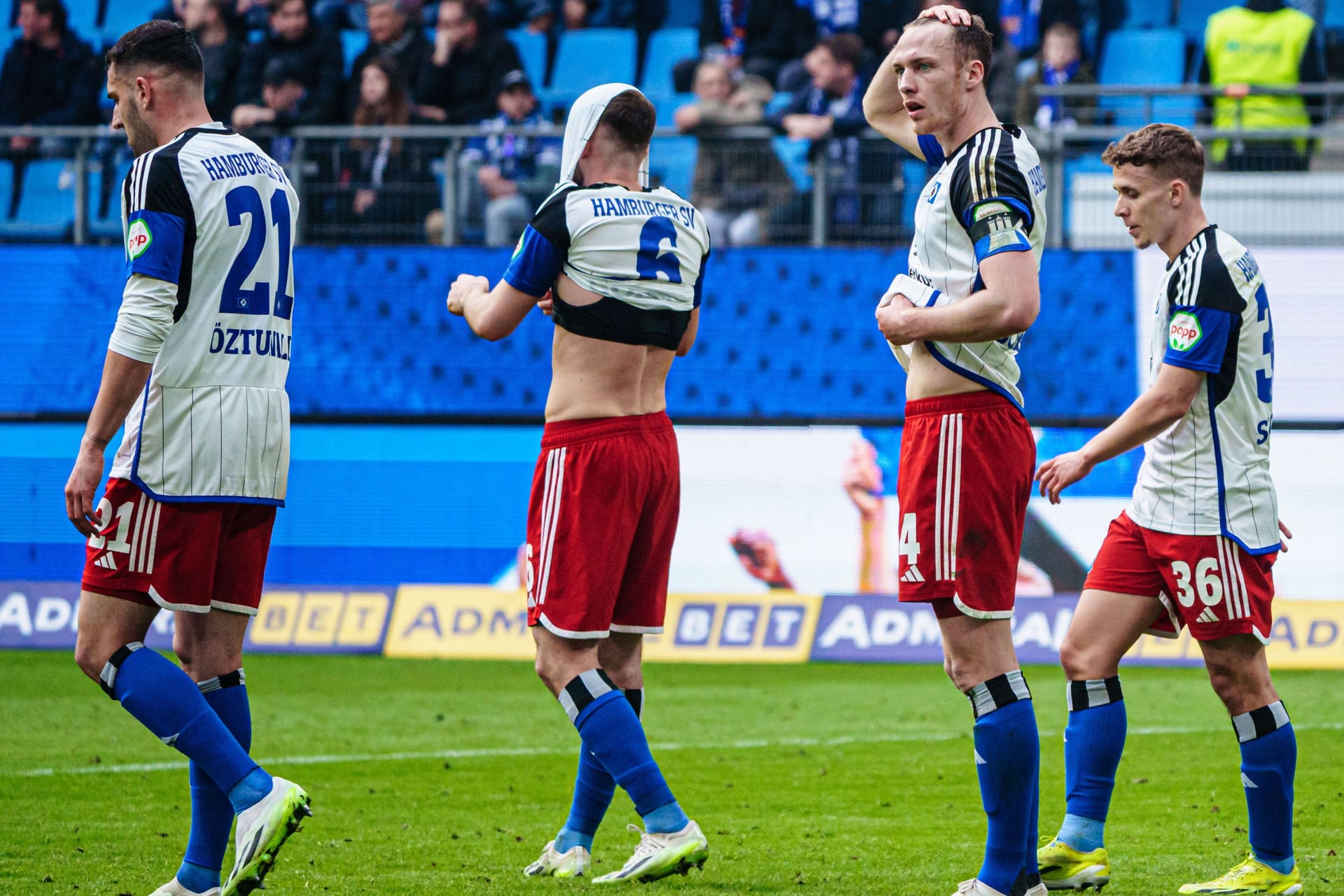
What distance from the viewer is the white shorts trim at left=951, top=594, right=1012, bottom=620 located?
4148 millimetres

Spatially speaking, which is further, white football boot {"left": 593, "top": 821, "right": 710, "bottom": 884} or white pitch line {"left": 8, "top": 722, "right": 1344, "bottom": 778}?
white pitch line {"left": 8, "top": 722, "right": 1344, "bottom": 778}

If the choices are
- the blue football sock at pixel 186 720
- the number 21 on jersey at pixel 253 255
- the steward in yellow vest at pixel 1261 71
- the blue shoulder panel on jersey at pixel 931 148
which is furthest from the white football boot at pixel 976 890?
the steward in yellow vest at pixel 1261 71

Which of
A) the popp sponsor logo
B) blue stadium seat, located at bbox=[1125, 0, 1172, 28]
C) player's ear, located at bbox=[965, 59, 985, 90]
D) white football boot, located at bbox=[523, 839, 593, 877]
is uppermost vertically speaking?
blue stadium seat, located at bbox=[1125, 0, 1172, 28]

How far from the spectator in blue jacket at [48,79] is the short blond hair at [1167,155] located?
39.3 feet

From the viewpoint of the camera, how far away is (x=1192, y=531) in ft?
15.7

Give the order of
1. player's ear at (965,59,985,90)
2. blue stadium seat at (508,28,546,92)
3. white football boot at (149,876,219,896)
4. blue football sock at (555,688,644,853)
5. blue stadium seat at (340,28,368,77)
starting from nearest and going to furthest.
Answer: player's ear at (965,59,985,90), white football boot at (149,876,219,896), blue football sock at (555,688,644,853), blue stadium seat at (340,28,368,77), blue stadium seat at (508,28,546,92)

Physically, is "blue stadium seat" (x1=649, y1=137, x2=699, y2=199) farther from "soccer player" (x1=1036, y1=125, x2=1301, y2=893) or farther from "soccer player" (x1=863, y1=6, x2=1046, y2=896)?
"soccer player" (x1=863, y1=6, x2=1046, y2=896)

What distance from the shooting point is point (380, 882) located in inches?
189

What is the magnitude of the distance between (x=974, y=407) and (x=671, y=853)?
145 centimetres

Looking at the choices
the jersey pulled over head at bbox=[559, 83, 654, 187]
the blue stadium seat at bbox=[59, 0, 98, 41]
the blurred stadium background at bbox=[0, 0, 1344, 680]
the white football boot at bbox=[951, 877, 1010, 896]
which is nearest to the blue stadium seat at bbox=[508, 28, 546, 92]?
the blurred stadium background at bbox=[0, 0, 1344, 680]

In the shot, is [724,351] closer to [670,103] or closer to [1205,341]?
[670,103]

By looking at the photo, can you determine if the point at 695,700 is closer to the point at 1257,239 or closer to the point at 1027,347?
the point at 1027,347

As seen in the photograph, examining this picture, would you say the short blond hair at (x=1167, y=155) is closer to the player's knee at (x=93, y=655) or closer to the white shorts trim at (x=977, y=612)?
the white shorts trim at (x=977, y=612)

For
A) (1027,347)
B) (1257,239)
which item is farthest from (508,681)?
(1257,239)
